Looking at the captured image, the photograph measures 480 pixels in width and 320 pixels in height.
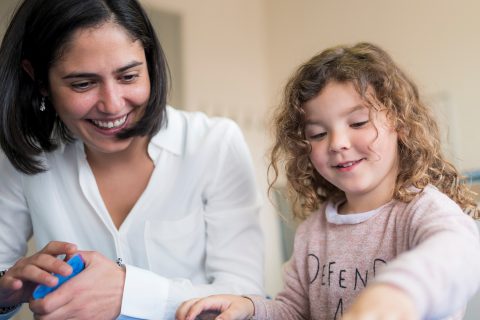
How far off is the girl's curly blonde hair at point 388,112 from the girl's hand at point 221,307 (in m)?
0.31

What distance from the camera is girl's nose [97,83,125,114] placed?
1049 millimetres

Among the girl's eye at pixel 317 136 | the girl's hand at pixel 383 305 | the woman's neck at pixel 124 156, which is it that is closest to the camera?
the girl's hand at pixel 383 305

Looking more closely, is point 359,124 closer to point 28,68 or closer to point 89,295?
Answer: point 89,295

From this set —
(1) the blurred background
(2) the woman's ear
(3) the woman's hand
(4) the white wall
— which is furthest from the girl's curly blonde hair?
(4) the white wall

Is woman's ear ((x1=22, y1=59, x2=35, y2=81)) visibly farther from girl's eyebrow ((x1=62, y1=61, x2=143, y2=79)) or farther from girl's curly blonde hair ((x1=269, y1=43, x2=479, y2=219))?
girl's curly blonde hair ((x1=269, y1=43, x2=479, y2=219))

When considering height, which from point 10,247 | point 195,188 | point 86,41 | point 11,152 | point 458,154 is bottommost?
point 458,154

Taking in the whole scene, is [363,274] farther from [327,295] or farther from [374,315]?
[374,315]

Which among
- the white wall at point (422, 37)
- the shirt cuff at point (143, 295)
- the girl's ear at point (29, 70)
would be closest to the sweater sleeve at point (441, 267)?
the shirt cuff at point (143, 295)

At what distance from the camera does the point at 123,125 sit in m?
1.13

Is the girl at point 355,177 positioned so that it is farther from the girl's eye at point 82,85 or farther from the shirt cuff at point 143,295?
the girl's eye at point 82,85

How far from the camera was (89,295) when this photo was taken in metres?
0.92

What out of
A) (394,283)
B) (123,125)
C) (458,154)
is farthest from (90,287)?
(458,154)

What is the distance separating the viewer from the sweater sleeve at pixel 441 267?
1.86ft

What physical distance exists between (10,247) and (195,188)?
1.51ft
